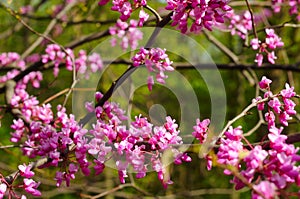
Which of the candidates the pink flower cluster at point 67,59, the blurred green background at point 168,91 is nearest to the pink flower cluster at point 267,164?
the pink flower cluster at point 67,59

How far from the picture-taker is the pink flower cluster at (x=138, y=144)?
98.6 inches

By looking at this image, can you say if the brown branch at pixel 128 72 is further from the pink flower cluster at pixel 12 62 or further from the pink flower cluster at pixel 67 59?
the pink flower cluster at pixel 12 62

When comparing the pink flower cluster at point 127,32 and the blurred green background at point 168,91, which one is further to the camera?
the blurred green background at point 168,91

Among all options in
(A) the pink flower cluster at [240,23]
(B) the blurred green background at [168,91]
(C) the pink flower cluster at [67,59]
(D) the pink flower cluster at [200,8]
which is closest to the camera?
(D) the pink flower cluster at [200,8]

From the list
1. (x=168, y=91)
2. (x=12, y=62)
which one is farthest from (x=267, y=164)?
(x=168, y=91)

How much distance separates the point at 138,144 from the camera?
2.57 meters

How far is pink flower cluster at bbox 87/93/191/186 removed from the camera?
2.50 meters

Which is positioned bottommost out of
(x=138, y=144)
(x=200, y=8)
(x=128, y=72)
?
(x=138, y=144)

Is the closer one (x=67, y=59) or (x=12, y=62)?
(x=67, y=59)

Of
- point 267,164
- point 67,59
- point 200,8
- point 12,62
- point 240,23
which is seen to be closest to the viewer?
point 267,164

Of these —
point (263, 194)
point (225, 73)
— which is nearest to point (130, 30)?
point (263, 194)

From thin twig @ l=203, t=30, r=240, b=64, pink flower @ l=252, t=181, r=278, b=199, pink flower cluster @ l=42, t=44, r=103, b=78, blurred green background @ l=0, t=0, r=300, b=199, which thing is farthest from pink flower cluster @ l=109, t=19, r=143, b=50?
pink flower @ l=252, t=181, r=278, b=199

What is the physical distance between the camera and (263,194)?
62.5 inches

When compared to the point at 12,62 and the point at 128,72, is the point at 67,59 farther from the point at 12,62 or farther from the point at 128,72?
the point at 128,72
